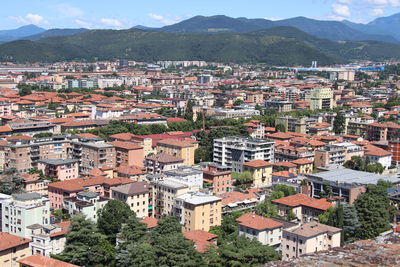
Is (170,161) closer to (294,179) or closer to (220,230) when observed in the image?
(294,179)

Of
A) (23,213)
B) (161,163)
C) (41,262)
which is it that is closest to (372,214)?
(161,163)

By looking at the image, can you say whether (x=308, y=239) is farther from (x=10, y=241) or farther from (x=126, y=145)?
(x=126, y=145)

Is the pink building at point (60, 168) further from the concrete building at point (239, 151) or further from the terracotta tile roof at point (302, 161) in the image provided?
the terracotta tile roof at point (302, 161)

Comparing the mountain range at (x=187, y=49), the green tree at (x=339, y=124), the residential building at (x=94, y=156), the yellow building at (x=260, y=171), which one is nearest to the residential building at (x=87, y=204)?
the residential building at (x=94, y=156)

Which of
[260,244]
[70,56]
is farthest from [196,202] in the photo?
[70,56]

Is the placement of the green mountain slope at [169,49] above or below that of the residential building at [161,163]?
above

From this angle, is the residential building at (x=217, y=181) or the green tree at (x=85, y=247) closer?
the green tree at (x=85, y=247)

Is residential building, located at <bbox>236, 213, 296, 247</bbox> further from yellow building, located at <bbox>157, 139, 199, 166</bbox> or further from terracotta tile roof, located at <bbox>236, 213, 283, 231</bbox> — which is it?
yellow building, located at <bbox>157, 139, 199, 166</bbox>
